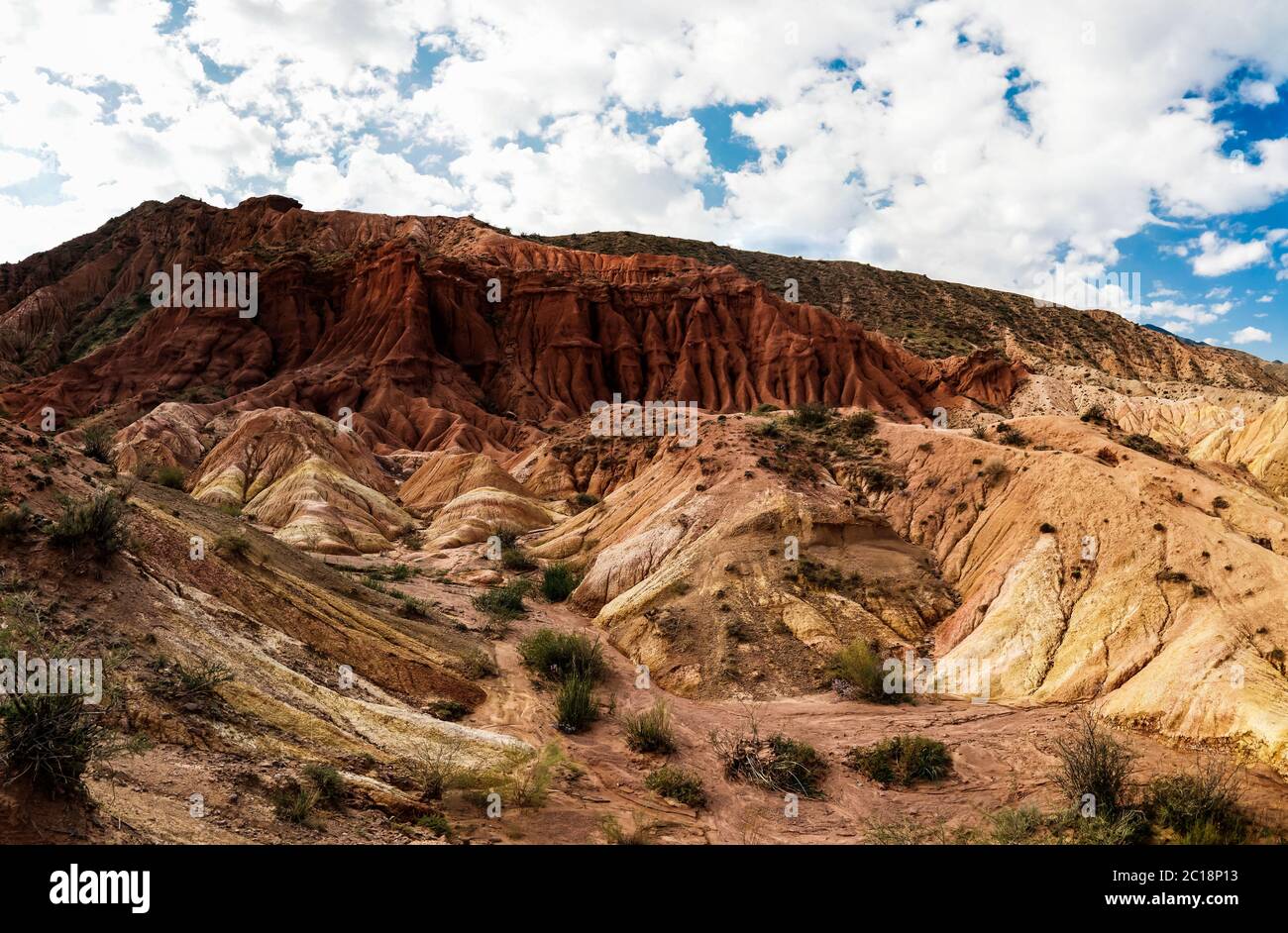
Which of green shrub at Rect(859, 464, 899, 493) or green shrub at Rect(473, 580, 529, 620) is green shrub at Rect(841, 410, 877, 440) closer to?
green shrub at Rect(859, 464, 899, 493)

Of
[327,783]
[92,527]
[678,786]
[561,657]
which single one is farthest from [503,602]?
[327,783]

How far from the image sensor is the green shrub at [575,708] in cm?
1328

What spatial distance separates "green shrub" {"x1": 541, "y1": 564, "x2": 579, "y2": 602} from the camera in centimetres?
2381

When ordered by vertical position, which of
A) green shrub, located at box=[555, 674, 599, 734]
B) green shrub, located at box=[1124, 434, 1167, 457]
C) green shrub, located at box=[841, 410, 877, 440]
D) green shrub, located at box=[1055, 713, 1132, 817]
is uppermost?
green shrub, located at box=[841, 410, 877, 440]

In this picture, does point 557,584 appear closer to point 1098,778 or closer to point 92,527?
point 92,527

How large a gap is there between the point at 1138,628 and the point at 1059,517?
15.4 feet

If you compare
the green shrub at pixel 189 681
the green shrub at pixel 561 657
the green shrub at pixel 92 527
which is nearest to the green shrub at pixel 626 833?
the green shrub at pixel 189 681

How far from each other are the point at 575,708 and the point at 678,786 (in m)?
3.16

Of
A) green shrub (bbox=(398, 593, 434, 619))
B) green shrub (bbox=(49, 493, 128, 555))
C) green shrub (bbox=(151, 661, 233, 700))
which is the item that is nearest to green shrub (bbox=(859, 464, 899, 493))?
green shrub (bbox=(398, 593, 434, 619))

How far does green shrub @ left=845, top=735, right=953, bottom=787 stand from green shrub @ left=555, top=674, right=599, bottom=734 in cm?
487

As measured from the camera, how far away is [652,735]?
1241 cm
